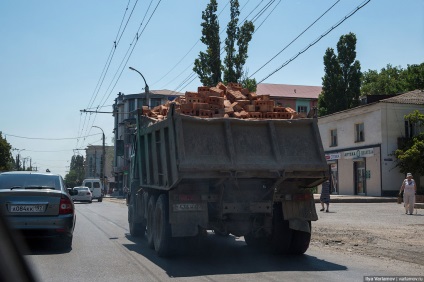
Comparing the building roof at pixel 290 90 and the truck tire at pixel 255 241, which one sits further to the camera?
the building roof at pixel 290 90

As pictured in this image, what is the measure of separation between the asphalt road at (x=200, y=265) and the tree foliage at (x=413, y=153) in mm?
26130

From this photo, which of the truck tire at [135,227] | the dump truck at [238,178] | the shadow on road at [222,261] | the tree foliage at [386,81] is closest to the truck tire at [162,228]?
the dump truck at [238,178]

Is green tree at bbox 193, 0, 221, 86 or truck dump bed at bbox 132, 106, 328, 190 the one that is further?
green tree at bbox 193, 0, 221, 86

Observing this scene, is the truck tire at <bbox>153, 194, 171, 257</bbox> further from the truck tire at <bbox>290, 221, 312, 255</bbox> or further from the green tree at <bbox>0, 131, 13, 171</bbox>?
the green tree at <bbox>0, 131, 13, 171</bbox>

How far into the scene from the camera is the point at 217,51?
29938 mm

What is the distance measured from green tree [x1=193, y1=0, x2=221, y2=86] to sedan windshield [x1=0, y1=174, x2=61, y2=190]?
790 inches

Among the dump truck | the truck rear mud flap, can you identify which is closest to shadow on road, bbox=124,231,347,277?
the dump truck

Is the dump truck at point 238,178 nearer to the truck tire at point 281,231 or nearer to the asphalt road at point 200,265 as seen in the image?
the truck tire at point 281,231

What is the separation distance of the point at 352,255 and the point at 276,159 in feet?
8.77

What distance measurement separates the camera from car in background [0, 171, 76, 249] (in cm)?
945

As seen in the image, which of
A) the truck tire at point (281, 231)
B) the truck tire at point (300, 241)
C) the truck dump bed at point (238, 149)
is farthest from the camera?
the truck tire at point (281, 231)

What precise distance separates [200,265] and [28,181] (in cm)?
415

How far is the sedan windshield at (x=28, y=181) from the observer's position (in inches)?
395

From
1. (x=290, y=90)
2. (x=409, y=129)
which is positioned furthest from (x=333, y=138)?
(x=290, y=90)
